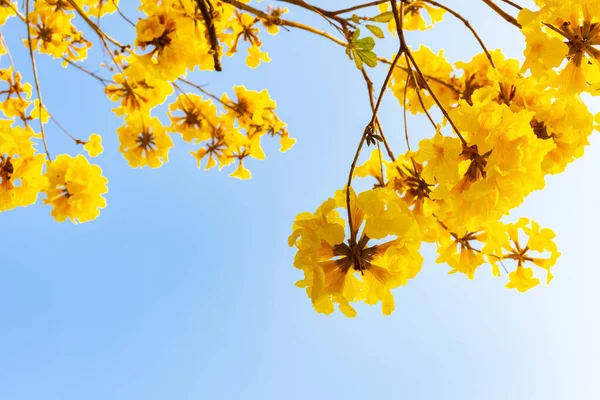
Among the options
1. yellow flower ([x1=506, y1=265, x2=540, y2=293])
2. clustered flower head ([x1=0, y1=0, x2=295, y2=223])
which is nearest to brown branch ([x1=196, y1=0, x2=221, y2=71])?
clustered flower head ([x1=0, y1=0, x2=295, y2=223])

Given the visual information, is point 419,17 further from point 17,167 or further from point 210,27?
point 17,167

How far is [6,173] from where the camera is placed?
5.82ft

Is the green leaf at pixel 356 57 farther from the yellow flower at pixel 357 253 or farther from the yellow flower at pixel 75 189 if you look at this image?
the yellow flower at pixel 75 189

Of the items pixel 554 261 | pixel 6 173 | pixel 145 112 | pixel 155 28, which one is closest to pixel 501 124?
pixel 554 261

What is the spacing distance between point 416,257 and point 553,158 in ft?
1.78

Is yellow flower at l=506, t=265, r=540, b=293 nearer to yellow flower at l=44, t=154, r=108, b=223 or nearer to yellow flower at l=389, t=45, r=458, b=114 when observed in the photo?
yellow flower at l=389, t=45, r=458, b=114

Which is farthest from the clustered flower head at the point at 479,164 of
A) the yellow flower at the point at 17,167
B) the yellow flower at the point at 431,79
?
the yellow flower at the point at 17,167

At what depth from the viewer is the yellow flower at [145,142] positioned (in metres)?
2.91

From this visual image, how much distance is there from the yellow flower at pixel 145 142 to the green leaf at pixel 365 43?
2.01 metres

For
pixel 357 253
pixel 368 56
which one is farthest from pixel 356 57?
pixel 357 253

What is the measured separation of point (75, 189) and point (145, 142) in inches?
35.1

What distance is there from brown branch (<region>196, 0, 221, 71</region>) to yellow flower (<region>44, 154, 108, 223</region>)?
0.73 m

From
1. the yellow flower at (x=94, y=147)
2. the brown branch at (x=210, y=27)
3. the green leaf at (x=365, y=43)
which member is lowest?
the green leaf at (x=365, y=43)

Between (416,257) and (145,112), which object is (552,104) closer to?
(416,257)
